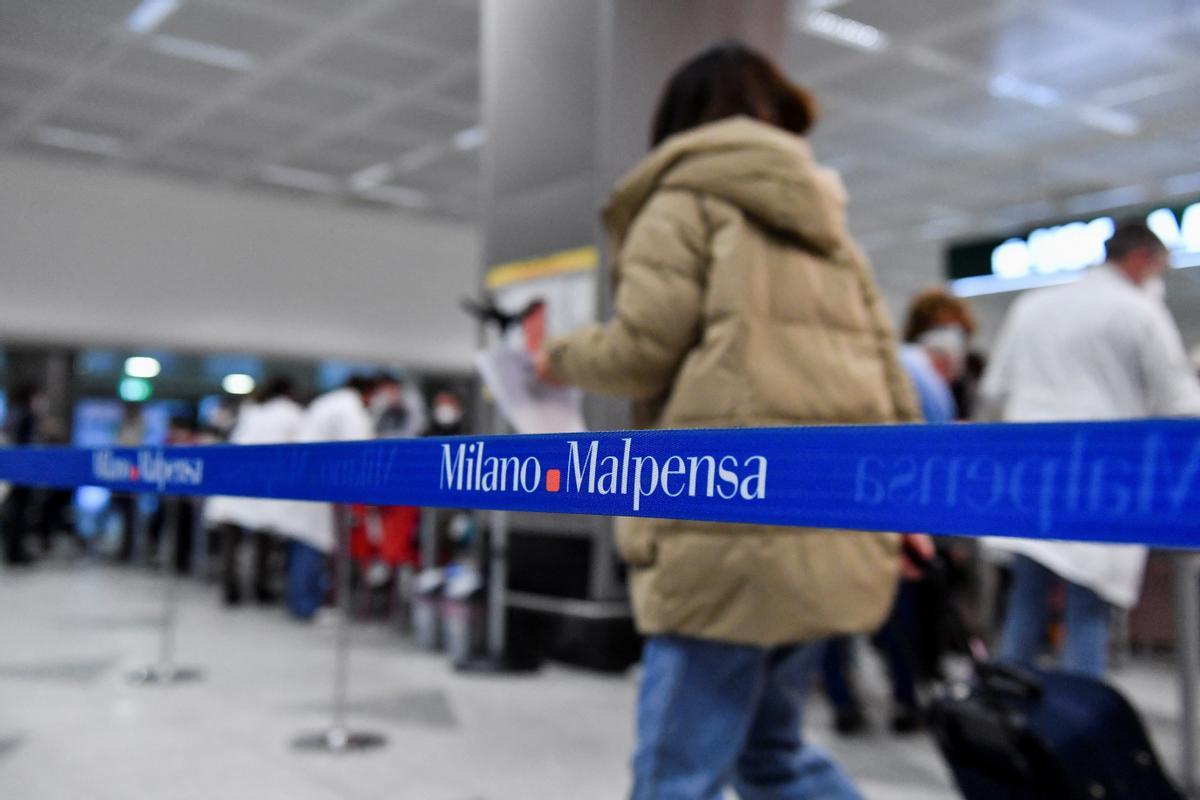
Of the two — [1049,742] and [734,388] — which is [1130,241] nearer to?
[1049,742]

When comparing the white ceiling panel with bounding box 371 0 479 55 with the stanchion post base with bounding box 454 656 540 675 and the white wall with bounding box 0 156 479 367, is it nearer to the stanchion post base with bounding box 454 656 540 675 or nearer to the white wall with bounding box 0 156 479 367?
the stanchion post base with bounding box 454 656 540 675

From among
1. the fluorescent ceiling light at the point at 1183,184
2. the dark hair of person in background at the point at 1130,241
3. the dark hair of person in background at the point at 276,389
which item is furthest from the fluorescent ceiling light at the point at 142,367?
the fluorescent ceiling light at the point at 1183,184

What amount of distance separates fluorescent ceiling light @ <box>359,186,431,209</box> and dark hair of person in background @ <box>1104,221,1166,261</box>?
904 cm

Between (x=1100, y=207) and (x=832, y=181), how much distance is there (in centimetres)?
1083

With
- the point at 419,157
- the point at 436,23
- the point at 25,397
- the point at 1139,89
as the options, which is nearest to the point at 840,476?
the point at 436,23

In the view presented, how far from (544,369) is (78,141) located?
31.4 feet

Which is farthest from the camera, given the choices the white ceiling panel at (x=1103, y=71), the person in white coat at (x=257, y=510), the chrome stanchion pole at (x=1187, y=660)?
the white ceiling panel at (x=1103, y=71)

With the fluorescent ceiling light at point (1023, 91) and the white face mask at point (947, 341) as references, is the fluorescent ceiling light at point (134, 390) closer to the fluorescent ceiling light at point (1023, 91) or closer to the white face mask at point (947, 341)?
the fluorescent ceiling light at point (1023, 91)

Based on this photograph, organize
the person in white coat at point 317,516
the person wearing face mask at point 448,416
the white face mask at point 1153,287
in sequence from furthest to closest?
the person wearing face mask at point 448,416 → the person in white coat at point 317,516 → the white face mask at point 1153,287

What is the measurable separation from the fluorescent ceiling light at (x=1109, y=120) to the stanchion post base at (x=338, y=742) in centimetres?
761

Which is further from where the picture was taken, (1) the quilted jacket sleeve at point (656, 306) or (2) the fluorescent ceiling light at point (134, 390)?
(2) the fluorescent ceiling light at point (134, 390)

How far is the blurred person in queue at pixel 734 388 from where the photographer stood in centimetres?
144

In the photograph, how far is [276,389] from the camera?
6.61 meters

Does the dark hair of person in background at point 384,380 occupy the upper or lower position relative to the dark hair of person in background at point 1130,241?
lower
